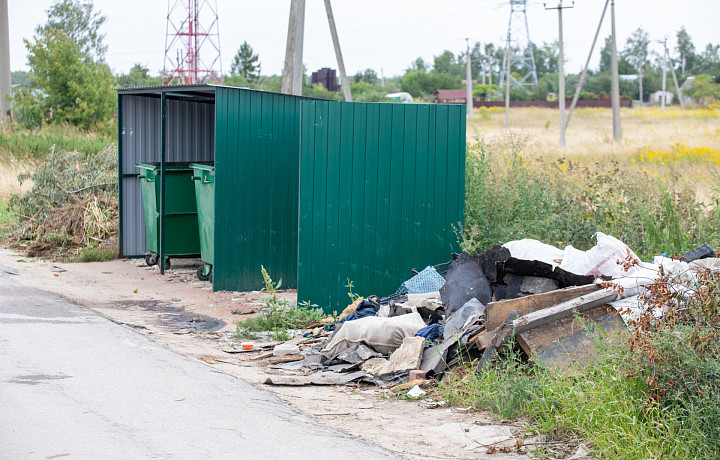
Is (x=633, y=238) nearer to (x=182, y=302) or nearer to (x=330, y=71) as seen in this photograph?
(x=182, y=302)

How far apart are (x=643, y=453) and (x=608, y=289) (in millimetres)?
1856

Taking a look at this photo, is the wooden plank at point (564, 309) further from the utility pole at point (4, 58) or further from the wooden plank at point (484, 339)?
the utility pole at point (4, 58)

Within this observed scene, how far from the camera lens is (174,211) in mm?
9852

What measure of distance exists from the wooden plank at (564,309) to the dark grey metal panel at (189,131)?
7522 millimetres

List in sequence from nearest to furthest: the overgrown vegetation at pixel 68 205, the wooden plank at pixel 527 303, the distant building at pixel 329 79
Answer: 1. the wooden plank at pixel 527 303
2. the overgrown vegetation at pixel 68 205
3. the distant building at pixel 329 79

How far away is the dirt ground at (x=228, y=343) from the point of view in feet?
13.0

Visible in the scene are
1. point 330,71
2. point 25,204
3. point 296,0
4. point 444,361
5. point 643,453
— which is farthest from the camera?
point 330,71

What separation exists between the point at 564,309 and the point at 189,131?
7766 mm

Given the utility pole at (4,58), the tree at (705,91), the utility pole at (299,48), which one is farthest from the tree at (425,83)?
the utility pole at (299,48)

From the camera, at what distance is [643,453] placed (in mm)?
3447

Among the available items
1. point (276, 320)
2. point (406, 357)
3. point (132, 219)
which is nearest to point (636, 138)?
point (132, 219)

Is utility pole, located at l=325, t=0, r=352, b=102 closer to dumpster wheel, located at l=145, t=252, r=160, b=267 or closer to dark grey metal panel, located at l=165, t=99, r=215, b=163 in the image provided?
dark grey metal panel, located at l=165, t=99, r=215, b=163

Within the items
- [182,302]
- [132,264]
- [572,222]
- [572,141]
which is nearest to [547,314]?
[572,222]

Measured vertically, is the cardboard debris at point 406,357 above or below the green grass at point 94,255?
below
